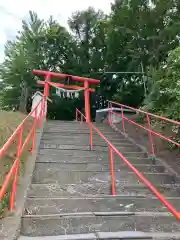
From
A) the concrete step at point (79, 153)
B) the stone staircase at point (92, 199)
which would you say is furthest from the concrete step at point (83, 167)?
the concrete step at point (79, 153)

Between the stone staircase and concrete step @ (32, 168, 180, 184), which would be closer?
the stone staircase

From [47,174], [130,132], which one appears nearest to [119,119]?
[130,132]

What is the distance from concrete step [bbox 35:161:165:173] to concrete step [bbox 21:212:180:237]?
158cm

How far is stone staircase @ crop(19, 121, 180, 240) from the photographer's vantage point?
9.89 feet

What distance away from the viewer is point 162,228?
3209 millimetres

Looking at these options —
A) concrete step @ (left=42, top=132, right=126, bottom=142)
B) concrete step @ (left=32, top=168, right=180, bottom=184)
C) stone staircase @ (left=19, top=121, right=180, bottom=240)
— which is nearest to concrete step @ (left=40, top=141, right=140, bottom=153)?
stone staircase @ (left=19, top=121, right=180, bottom=240)

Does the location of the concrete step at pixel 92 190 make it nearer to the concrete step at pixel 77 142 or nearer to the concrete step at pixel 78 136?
the concrete step at pixel 77 142

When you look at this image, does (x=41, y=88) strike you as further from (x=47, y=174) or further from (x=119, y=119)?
(x=47, y=174)

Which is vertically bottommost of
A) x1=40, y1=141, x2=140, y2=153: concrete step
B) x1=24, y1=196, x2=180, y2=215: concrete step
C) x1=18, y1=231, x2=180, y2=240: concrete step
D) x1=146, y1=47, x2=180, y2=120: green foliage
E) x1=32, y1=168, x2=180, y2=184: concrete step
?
x1=18, y1=231, x2=180, y2=240: concrete step

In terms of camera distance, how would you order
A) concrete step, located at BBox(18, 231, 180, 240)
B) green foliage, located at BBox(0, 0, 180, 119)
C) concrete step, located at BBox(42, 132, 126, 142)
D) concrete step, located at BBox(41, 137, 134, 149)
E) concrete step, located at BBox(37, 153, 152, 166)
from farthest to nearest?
green foliage, located at BBox(0, 0, 180, 119) → concrete step, located at BBox(42, 132, 126, 142) → concrete step, located at BBox(41, 137, 134, 149) → concrete step, located at BBox(37, 153, 152, 166) → concrete step, located at BBox(18, 231, 180, 240)

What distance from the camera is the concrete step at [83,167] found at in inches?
188

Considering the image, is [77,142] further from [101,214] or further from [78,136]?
[101,214]

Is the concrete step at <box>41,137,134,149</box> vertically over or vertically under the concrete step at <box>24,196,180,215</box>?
over

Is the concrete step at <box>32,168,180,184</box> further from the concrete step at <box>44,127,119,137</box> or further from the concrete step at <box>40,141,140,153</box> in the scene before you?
the concrete step at <box>44,127,119,137</box>
